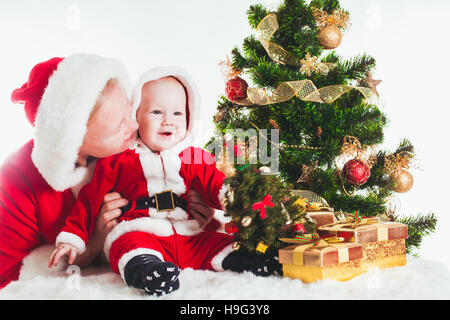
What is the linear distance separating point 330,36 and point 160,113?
25.0 inches

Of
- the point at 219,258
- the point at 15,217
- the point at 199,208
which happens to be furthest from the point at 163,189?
the point at 15,217

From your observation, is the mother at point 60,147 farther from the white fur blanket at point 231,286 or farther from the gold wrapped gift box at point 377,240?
the gold wrapped gift box at point 377,240

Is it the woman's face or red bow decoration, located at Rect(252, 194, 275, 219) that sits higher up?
the woman's face

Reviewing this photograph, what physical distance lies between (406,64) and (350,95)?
0.27 m

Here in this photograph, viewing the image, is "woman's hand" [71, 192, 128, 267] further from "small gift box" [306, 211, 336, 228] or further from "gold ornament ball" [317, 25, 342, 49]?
"gold ornament ball" [317, 25, 342, 49]

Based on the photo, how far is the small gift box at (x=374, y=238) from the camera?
95cm

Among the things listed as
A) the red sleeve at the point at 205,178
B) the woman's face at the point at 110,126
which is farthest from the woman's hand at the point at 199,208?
the woman's face at the point at 110,126

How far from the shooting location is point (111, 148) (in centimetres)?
97

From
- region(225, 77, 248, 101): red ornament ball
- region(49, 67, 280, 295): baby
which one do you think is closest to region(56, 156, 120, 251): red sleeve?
region(49, 67, 280, 295): baby

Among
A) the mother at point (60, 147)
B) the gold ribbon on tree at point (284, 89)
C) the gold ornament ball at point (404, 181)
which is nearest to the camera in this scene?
the mother at point (60, 147)

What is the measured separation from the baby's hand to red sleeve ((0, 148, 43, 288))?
107 millimetres

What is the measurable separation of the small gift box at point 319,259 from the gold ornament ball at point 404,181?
466 millimetres

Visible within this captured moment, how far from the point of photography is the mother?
2.92ft

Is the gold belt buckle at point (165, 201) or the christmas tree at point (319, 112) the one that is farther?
the christmas tree at point (319, 112)
